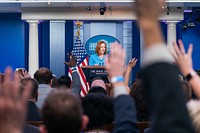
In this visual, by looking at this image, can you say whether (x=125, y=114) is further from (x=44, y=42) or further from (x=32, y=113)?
(x=44, y=42)

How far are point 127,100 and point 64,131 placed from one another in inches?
10.9

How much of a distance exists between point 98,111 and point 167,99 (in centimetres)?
154

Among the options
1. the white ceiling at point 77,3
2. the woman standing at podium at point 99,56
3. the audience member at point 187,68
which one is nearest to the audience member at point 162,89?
the audience member at point 187,68

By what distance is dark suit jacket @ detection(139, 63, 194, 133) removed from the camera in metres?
1.12

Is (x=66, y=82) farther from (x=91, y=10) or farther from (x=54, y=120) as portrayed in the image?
(x=91, y=10)

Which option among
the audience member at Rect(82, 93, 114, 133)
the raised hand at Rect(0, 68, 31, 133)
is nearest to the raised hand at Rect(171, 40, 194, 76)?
the audience member at Rect(82, 93, 114, 133)

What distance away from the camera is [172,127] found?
1130 millimetres

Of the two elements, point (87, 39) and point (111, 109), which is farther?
point (87, 39)

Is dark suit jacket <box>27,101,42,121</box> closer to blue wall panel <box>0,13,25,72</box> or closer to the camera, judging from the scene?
the camera

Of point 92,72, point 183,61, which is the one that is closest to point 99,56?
point 92,72

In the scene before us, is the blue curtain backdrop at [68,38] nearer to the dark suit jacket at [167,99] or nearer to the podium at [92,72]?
the podium at [92,72]

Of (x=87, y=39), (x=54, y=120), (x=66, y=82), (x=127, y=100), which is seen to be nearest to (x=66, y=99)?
(x=54, y=120)

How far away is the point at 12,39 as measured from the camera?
16.4 m

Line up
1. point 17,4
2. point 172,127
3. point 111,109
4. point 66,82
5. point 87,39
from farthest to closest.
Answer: point 87,39 < point 17,4 < point 66,82 < point 111,109 < point 172,127
